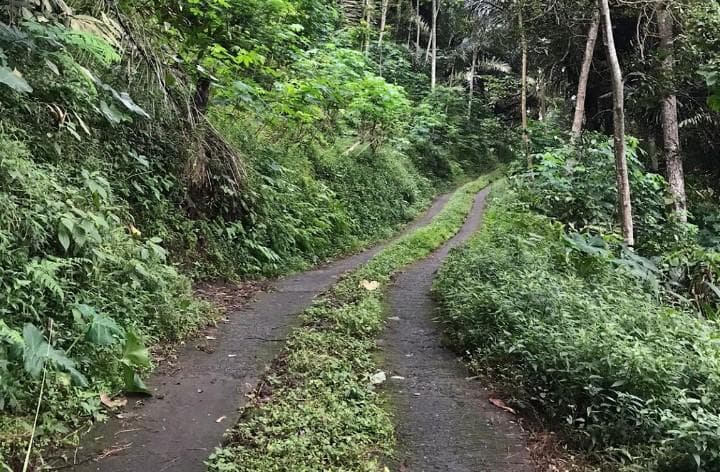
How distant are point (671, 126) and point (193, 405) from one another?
1150 centimetres

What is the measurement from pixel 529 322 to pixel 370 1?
80.4ft

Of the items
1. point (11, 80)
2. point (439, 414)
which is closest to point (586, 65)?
point (439, 414)

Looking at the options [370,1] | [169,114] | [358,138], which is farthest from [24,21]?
[370,1]

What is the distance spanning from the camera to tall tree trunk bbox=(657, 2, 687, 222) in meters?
11.2

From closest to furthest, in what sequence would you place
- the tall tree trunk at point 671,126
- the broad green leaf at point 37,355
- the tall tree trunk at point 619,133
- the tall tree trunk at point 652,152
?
1. the broad green leaf at point 37,355
2. the tall tree trunk at point 619,133
3. the tall tree trunk at point 671,126
4. the tall tree trunk at point 652,152

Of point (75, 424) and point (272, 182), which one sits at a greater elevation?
point (272, 182)

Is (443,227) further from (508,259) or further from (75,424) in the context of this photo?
(75,424)

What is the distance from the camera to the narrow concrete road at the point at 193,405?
127 inches

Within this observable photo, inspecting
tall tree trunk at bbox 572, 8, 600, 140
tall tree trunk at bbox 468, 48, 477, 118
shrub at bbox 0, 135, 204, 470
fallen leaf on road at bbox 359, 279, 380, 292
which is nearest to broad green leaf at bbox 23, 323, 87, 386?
shrub at bbox 0, 135, 204, 470

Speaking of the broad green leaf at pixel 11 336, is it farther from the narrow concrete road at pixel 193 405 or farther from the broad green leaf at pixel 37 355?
the narrow concrete road at pixel 193 405

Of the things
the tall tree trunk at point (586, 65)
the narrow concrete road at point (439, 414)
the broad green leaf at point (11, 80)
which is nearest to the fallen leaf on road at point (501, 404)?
the narrow concrete road at point (439, 414)

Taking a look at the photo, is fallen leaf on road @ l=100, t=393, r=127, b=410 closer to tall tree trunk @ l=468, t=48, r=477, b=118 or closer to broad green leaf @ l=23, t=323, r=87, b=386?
broad green leaf @ l=23, t=323, r=87, b=386

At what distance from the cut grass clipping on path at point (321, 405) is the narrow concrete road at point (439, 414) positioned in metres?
0.18

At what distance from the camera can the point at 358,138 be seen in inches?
634
